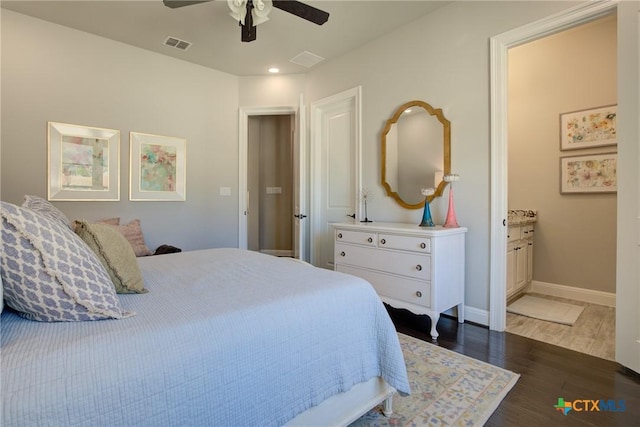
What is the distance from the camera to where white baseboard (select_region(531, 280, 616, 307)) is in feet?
10.4

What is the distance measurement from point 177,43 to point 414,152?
2.80 metres

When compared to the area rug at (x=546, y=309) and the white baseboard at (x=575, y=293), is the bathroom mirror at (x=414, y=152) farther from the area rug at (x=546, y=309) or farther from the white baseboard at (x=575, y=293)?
the white baseboard at (x=575, y=293)

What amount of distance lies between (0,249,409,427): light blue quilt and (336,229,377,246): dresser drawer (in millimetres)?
1301

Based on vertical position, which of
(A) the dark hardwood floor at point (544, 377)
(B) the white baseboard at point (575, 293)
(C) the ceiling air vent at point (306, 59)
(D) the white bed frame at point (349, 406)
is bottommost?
(A) the dark hardwood floor at point (544, 377)

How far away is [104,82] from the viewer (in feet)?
11.2

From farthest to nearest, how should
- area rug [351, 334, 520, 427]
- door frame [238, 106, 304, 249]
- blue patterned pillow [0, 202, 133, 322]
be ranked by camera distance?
door frame [238, 106, 304, 249] → area rug [351, 334, 520, 427] → blue patterned pillow [0, 202, 133, 322]

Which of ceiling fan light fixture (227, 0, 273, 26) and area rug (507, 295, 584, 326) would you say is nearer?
ceiling fan light fixture (227, 0, 273, 26)

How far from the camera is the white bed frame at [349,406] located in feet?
3.77

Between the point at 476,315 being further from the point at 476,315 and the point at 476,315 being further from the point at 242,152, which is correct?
the point at 242,152

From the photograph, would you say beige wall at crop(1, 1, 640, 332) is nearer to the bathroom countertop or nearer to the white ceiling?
the white ceiling

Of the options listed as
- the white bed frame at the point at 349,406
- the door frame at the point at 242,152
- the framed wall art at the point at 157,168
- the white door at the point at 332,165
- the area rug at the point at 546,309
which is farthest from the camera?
the door frame at the point at 242,152

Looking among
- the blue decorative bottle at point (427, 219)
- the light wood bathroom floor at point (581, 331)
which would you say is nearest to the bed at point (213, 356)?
the blue decorative bottle at point (427, 219)

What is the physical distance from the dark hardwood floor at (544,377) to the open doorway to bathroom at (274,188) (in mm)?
3491

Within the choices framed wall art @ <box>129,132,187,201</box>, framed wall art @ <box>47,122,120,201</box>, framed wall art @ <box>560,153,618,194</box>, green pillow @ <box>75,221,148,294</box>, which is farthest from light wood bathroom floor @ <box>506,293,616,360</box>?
framed wall art @ <box>47,122,120,201</box>
